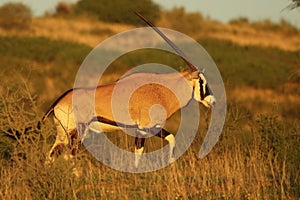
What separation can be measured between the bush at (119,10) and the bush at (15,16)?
4025mm

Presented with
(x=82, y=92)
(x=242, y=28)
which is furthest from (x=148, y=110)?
(x=242, y=28)

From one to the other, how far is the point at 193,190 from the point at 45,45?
23.3 m

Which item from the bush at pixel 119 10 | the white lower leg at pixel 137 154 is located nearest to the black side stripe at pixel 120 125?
the white lower leg at pixel 137 154

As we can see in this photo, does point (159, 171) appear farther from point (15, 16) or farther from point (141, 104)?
point (15, 16)

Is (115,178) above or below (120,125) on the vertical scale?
below

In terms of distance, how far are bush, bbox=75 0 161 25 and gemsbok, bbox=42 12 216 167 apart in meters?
29.1

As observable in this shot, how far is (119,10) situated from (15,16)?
567 cm

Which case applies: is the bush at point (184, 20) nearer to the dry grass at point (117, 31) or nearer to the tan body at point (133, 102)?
the dry grass at point (117, 31)

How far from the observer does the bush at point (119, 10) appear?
39219 millimetres

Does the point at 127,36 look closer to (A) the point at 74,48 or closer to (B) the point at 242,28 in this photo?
(A) the point at 74,48

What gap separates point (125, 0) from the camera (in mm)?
40844

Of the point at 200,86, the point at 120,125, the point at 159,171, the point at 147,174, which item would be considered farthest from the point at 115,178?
the point at 200,86

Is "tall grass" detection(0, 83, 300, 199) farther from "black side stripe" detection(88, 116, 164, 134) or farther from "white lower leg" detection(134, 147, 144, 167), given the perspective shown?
"black side stripe" detection(88, 116, 164, 134)

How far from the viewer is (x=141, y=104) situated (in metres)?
9.16
